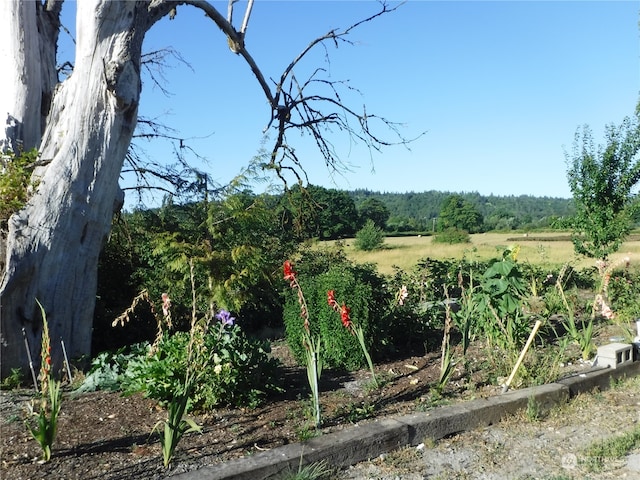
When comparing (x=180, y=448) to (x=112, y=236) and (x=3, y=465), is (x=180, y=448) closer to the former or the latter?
(x=3, y=465)

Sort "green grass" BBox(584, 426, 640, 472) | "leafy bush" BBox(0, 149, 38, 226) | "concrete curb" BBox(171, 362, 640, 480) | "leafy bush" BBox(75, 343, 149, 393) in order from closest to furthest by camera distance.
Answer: "concrete curb" BBox(171, 362, 640, 480), "green grass" BBox(584, 426, 640, 472), "leafy bush" BBox(75, 343, 149, 393), "leafy bush" BBox(0, 149, 38, 226)

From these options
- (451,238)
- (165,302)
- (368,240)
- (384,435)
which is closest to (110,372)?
(165,302)

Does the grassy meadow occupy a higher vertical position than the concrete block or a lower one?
higher

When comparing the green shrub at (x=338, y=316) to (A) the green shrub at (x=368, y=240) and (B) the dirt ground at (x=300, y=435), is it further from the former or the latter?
(A) the green shrub at (x=368, y=240)

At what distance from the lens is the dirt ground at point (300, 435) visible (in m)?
3.49

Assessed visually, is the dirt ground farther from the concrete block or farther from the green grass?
the concrete block

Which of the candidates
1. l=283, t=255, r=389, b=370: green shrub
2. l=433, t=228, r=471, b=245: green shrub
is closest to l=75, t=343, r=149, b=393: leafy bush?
l=283, t=255, r=389, b=370: green shrub

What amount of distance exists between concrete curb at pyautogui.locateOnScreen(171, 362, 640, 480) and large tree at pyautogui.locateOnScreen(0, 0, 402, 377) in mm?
3429

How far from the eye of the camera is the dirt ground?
3.49 m

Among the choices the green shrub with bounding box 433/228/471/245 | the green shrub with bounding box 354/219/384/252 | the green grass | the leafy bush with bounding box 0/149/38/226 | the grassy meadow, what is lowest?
the green grass

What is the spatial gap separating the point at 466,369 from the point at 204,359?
8.72 ft

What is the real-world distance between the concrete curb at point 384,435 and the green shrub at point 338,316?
59.6 inches

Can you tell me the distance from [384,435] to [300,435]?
54cm

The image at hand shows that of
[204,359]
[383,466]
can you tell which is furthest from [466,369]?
[204,359]
